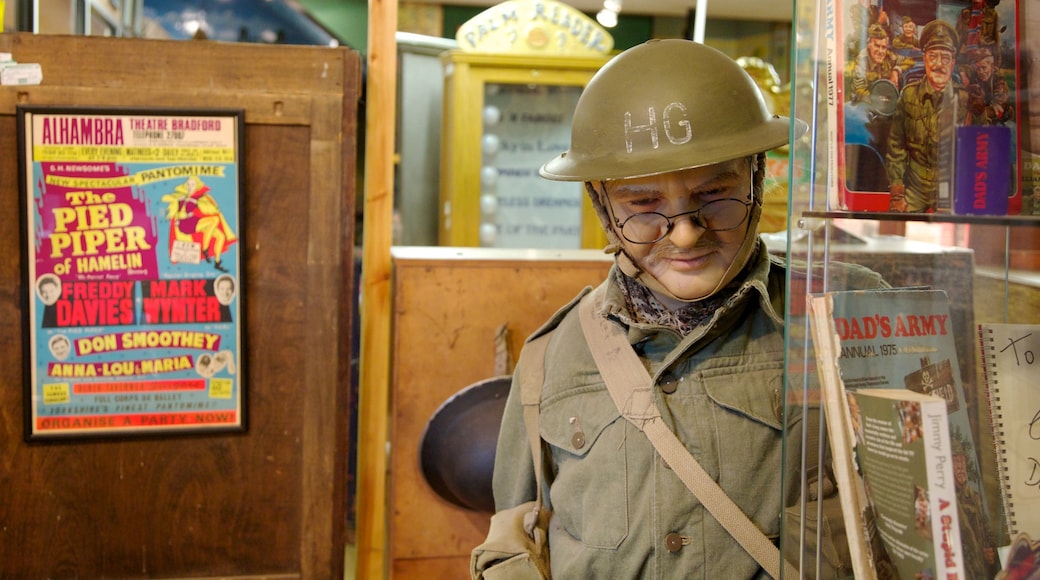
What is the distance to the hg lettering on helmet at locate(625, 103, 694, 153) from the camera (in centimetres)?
155

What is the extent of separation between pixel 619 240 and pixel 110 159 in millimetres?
1438

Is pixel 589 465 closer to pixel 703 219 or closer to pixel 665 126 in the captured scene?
pixel 703 219

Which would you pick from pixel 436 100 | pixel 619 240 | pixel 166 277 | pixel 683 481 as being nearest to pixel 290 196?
pixel 166 277

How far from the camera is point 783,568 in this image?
47.5 inches

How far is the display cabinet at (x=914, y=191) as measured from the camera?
0.98m

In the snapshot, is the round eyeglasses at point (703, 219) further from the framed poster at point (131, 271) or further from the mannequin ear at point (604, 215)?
the framed poster at point (131, 271)

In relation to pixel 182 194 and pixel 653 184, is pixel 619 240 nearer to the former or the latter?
pixel 653 184

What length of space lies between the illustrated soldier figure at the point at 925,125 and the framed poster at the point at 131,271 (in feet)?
5.92

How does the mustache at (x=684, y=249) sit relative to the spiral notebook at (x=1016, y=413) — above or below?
→ above

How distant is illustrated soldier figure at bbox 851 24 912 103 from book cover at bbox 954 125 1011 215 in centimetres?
11

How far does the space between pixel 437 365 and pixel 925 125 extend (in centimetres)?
178

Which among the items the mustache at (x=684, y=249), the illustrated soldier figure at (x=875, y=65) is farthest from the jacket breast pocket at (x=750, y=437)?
the illustrated soldier figure at (x=875, y=65)

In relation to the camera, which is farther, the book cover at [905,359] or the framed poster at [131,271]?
the framed poster at [131,271]

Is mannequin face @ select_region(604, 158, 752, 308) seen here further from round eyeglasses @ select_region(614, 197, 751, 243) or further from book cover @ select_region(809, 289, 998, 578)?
book cover @ select_region(809, 289, 998, 578)
